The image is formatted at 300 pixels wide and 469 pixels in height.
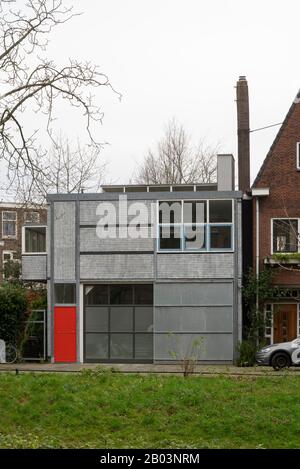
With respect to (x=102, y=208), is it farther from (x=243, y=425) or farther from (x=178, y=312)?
(x=243, y=425)

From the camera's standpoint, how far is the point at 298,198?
37.0 m

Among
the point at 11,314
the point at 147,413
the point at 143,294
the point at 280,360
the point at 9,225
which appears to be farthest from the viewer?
the point at 9,225

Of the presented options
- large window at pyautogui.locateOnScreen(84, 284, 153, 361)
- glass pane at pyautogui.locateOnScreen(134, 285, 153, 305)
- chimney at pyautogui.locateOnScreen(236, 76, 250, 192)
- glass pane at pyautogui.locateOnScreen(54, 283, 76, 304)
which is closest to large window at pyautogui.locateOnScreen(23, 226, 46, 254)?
glass pane at pyautogui.locateOnScreen(54, 283, 76, 304)

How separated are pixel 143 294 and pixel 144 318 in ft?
3.24

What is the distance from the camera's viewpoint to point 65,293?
1425 inches

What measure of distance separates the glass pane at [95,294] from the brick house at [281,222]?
6.31 meters

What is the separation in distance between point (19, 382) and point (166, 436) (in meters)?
4.85

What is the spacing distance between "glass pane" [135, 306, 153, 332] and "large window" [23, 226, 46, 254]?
4.86m

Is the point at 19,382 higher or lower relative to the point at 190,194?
lower

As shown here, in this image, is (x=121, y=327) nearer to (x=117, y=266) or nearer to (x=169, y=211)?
(x=117, y=266)

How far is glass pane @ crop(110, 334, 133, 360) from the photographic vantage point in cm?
3575

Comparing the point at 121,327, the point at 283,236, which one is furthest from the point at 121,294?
the point at 283,236

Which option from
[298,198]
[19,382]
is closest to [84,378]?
[19,382]

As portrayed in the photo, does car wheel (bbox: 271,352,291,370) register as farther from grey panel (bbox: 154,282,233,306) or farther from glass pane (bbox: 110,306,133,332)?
glass pane (bbox: 110,306,133,332)
